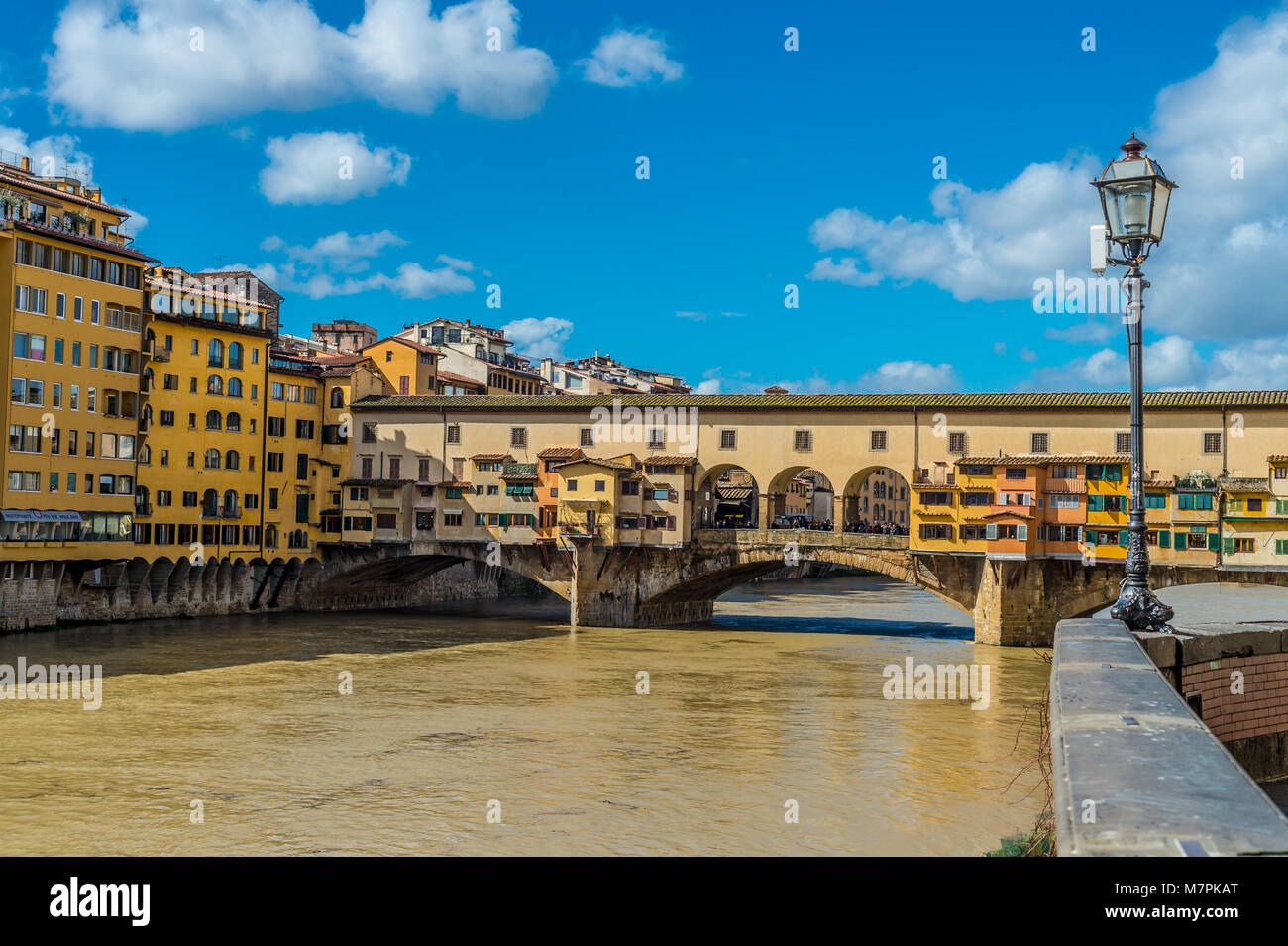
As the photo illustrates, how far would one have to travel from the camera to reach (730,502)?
285ft

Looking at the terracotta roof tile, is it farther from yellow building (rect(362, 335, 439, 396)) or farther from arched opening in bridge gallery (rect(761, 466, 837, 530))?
arched opening in bridge gallery (rect(761, 466, 837, 530))

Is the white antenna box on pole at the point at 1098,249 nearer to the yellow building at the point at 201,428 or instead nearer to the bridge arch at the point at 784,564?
the bridge arch at the point at 784,564

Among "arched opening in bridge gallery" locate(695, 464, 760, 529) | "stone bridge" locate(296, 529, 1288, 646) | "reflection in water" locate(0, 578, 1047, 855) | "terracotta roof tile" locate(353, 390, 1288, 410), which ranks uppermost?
"terracotta roof tile" locate(353, 390, 1288, 410)

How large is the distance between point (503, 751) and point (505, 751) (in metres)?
0.05

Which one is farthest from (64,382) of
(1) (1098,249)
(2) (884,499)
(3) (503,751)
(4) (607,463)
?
(2) (884,499)

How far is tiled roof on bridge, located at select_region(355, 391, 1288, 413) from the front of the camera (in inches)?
1970

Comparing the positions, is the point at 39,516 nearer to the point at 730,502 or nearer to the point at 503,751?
the point at 503,751

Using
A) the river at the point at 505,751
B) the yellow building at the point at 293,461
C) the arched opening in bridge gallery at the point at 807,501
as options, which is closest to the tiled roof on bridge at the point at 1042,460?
the river at the point at 505,751

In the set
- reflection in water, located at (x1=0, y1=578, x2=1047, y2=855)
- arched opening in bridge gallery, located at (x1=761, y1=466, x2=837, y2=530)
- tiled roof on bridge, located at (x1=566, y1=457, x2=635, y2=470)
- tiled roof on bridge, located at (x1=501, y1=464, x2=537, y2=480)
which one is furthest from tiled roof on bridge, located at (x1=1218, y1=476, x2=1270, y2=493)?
tiled roof on bridge, located at (x1=501, y1=464, x2=537, y2=480)

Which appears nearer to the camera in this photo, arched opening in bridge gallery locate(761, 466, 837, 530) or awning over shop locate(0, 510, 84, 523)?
awning over shop locate(0, 510, 84, 523)

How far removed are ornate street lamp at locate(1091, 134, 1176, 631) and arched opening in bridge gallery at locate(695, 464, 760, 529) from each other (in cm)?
5113

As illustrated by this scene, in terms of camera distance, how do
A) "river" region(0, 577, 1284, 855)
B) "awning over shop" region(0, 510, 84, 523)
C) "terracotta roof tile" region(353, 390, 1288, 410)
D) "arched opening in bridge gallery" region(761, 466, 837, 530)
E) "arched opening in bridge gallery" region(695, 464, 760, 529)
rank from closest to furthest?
"river" region(0, 577, 1284, 855), "awning over shop" region(0, 510, 84, 523), "terracotta roof tile" region(353, 390, 1288, 410), "arched opening in bridge gallery" region(695, 464, 760, 529), "arched opening in bridge gallery" region(761, 466, 837, 530)
